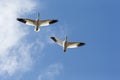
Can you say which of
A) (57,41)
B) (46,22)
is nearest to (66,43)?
(57,41)

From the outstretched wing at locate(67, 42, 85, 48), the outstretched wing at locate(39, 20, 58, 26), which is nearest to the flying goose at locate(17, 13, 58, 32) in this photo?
the outstretched wing at locate(39, 20, 58, 26)

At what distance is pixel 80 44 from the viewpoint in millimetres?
102375

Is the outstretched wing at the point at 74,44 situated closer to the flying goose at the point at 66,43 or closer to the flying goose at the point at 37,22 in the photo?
the flying goose at the point at 66,43

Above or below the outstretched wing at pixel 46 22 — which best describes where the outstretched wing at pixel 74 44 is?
below

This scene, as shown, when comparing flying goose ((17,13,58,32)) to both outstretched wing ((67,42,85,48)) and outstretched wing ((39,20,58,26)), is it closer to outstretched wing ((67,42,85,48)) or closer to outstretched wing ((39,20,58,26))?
outstretched wing ((39,20,58,26))

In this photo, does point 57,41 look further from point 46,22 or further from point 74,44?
point 46,22

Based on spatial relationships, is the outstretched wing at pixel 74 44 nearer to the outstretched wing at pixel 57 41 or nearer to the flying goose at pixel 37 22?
the outstretched wing at pixel 57 41

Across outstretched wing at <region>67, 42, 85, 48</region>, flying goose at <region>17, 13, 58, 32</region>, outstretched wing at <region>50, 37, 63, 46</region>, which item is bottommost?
outstretched wing at <region>67, 42, 85, 48</region>

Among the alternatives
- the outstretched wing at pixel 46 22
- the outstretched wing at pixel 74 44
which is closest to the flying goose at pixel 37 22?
the outstretched wing at pixel 46 22

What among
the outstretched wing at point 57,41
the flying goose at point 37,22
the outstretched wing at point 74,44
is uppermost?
the flying goose at point 37,22

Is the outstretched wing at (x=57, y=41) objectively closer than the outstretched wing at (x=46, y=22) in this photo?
No

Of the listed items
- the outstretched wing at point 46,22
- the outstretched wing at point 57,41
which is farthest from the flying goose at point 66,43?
the outstretched wing at point 46,22

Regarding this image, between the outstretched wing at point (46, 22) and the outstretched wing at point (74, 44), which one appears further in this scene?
the outstretched wing at point (74, 44)

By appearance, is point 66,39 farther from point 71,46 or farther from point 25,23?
point 25,23
